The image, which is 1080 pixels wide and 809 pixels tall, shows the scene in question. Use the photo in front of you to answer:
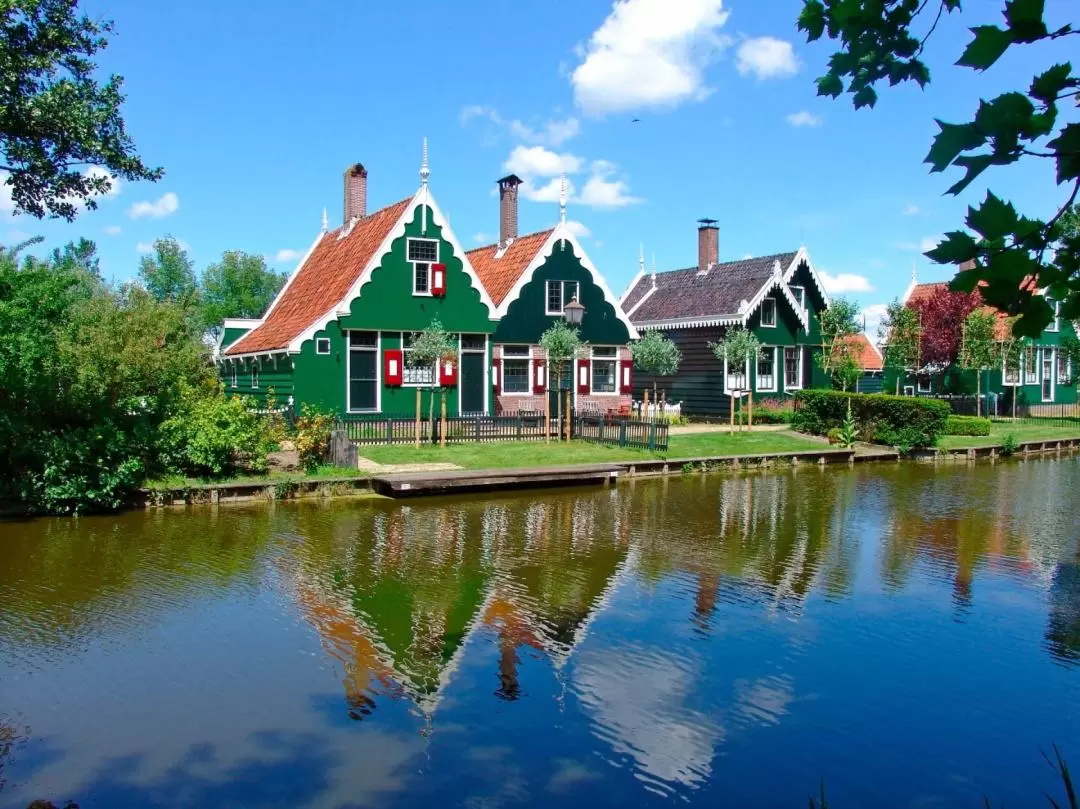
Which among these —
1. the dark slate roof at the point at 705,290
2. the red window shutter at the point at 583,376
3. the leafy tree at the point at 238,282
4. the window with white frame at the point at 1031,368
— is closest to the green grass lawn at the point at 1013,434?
the window with white frame at the point at 1031,368

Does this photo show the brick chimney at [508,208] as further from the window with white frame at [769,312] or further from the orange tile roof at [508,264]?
the window with white frame at [769,312]

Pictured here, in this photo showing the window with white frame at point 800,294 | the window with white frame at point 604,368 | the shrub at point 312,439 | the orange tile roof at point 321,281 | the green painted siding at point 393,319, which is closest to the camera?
the shrub at point 312,439

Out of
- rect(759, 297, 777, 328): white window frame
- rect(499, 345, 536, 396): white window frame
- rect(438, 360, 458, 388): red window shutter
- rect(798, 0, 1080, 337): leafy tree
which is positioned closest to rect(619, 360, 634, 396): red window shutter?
rect(499, 345, 536, 396): white window frame

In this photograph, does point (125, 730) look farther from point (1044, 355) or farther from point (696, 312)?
point (1044, 355)

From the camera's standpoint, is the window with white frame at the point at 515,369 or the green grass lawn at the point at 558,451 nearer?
the green grass lawn at the point at 558,451

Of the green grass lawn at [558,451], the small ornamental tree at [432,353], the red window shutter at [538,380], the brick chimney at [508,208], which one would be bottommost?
the green grass lawn at [558,451]

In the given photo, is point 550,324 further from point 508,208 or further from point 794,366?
point 794,366

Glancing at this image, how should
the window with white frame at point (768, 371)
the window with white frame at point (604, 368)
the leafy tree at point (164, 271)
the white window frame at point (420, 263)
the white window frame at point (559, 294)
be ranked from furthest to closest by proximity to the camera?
the leafy tree at point (164, 271)
the window with white frame at point (768, 371)
the window with white frame at point (604, 368)
the white window frame at point (559, 294)
the white window frame at point (420, 263)

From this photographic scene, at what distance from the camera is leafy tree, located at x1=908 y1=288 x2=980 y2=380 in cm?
3884

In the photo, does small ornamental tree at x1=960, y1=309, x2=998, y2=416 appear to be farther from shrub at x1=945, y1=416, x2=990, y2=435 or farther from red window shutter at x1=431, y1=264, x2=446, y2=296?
red window shutter at x1=431, y1=264, x2=446, y2=296

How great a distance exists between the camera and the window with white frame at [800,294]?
118ft

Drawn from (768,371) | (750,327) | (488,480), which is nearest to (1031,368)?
(768,371)

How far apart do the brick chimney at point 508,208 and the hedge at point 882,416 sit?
40.8ft

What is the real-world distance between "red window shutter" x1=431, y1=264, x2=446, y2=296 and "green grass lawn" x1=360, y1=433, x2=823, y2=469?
5635 mm
